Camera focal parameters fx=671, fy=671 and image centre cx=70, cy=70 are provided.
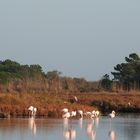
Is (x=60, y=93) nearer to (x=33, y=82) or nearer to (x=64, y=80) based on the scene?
(x=33, y=82)

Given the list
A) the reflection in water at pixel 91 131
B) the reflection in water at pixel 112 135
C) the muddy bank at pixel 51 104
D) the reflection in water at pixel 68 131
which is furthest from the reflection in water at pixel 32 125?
the reflection in water at pixel 112 135

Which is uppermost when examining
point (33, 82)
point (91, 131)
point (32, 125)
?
point (33, 82)

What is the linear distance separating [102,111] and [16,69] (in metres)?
37.7

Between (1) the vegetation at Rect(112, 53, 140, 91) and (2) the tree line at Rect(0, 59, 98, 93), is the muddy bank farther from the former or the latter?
(1) the vegetation at Rect(112, 53, 140, 91)

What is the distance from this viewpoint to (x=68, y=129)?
27.6 meters

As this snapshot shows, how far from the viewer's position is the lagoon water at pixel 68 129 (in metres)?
24.8

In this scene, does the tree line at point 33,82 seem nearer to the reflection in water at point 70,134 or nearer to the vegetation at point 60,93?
the vegetation at point 60,93

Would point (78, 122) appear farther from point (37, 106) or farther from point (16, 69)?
point (16, 69)

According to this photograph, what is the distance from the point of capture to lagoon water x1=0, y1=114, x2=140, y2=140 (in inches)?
978

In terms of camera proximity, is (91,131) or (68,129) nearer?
(91,131)

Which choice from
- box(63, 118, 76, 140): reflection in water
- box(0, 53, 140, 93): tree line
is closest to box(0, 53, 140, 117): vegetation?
box(0, 53, 140, 93): tree line

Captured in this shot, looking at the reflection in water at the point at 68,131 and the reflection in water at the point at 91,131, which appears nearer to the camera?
the reflection in water at the point at 68,131

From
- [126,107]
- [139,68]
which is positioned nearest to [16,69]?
[139,68]

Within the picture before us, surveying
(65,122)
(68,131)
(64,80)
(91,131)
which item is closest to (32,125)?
(65,122)
